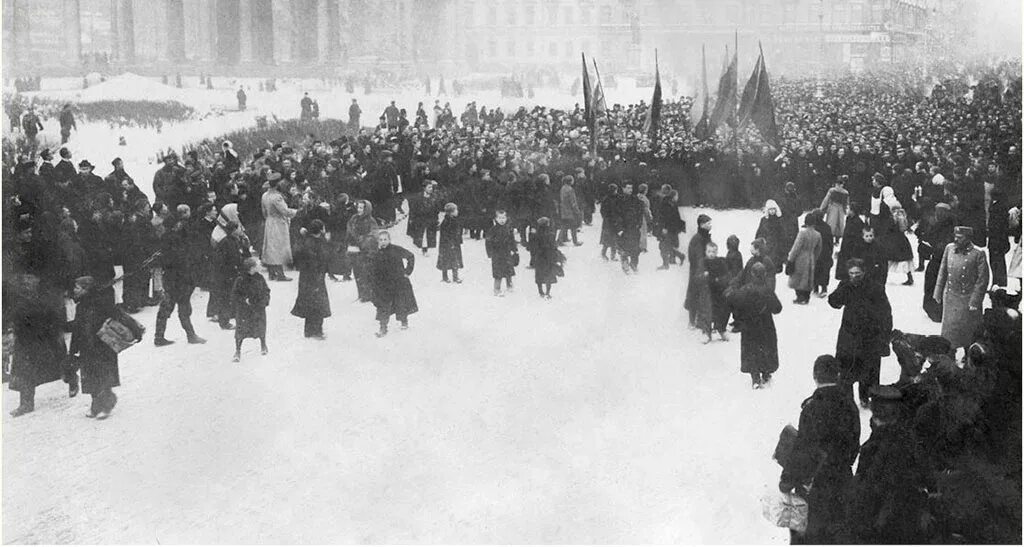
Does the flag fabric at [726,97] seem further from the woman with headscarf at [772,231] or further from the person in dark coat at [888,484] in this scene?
Answer: the person in dark coat at [888,484]

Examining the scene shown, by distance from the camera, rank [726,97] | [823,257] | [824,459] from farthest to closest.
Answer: [726,97], [823,257], [824,459]

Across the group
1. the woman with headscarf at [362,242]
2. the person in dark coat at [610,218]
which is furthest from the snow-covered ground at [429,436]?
the person in dark coat at [610,218]

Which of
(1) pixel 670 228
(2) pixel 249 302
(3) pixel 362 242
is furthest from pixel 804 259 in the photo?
(2) pixel 249 302

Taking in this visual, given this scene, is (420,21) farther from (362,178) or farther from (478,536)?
(478,536)

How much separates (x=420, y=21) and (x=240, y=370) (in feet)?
84.2

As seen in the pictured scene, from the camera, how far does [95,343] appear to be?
7.38m

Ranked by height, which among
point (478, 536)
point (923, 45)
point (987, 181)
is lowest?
point (478, 536)

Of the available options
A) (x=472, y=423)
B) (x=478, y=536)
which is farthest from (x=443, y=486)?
(x=472, y=423)

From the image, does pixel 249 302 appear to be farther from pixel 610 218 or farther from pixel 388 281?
pixel 610 218

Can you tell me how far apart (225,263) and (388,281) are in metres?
1.68

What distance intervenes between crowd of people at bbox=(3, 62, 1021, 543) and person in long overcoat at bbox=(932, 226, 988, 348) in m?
0.02

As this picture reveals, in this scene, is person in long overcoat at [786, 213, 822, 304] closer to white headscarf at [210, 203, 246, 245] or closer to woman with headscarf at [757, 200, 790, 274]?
woman with headscarf at [757, 200, 790, 274]

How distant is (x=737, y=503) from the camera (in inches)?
247

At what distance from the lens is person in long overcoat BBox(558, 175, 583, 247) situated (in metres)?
14.4
